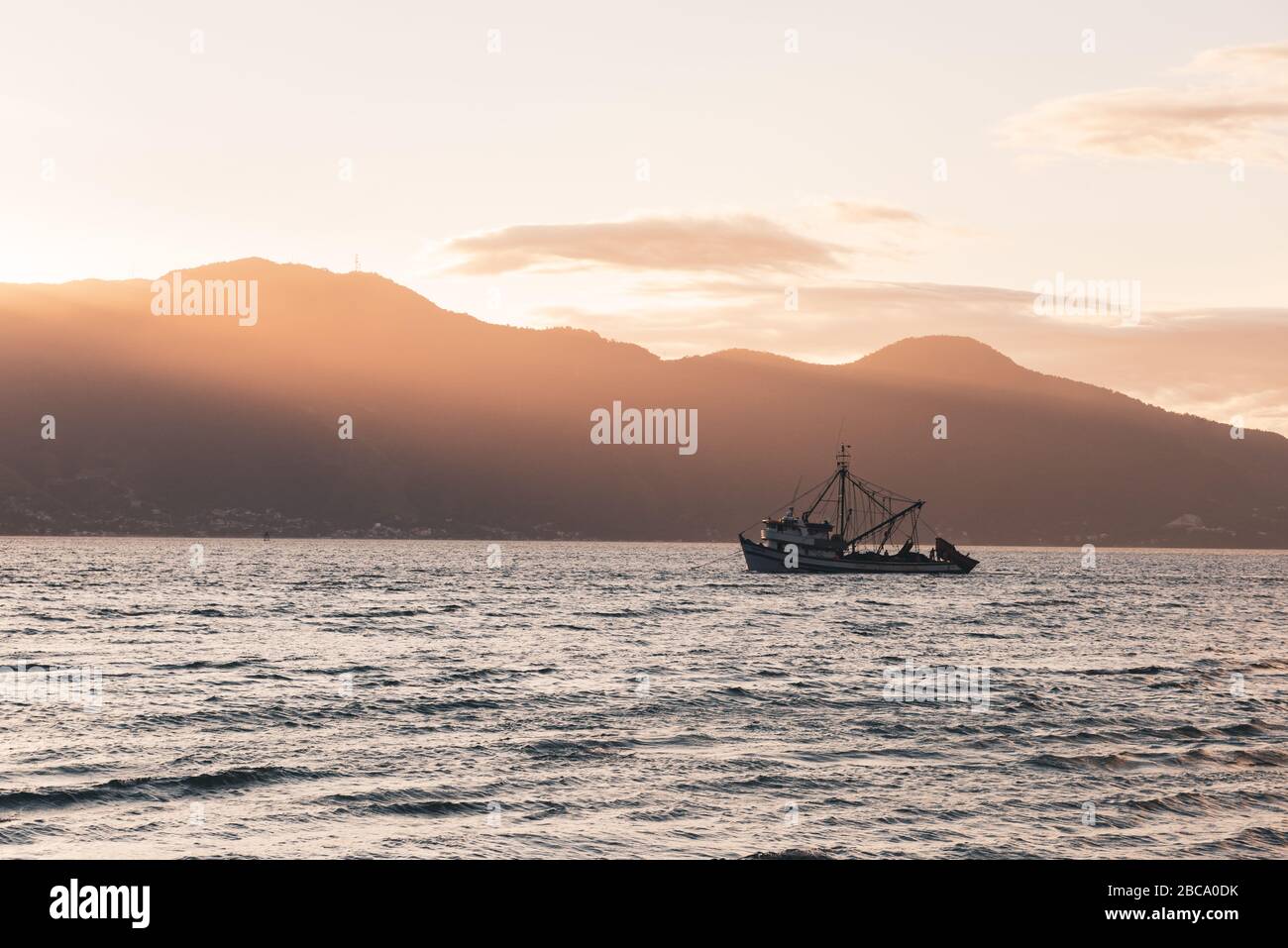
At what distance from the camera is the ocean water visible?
73.6 ft

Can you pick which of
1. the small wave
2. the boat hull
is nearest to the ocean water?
the small wave

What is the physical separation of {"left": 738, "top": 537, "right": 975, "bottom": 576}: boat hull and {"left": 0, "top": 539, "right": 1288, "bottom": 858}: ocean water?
280 feet

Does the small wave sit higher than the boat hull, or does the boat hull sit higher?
the small wave

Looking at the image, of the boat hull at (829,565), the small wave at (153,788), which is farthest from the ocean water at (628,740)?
the boat hull at (829,565)

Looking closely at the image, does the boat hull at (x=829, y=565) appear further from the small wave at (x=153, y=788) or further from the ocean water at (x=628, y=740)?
the small wave at (x=153, y=788)

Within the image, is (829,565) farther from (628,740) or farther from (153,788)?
(153,788)

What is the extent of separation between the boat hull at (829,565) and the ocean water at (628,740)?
85350 millimetres

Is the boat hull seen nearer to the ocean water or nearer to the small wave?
the ocean water

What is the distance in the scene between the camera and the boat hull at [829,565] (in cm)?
16412

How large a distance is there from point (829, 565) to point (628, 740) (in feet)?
445

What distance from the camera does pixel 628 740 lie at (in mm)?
32531

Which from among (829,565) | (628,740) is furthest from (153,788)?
(829,565)
